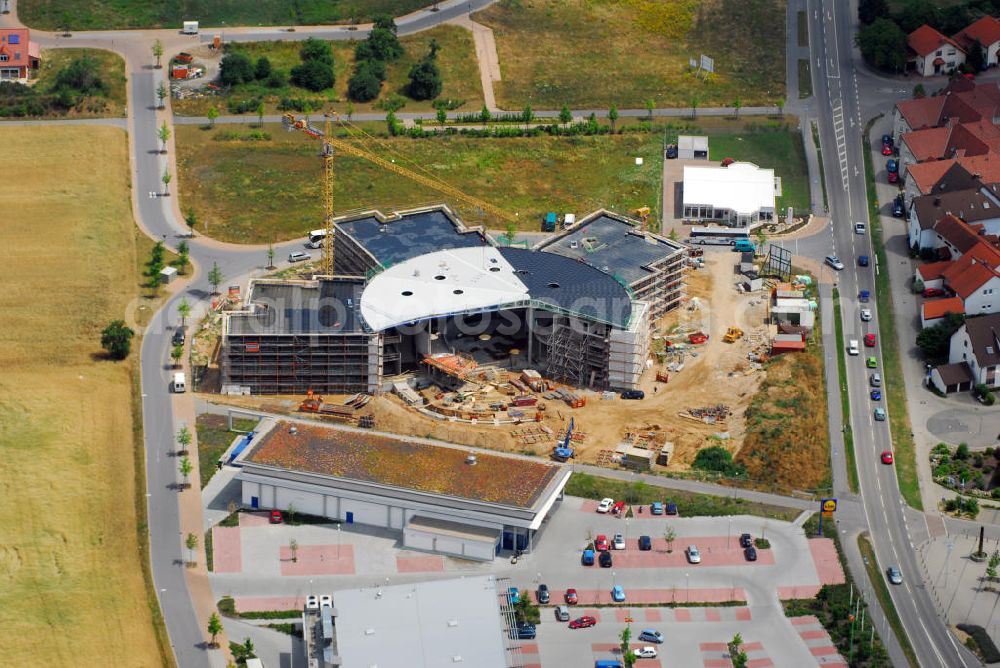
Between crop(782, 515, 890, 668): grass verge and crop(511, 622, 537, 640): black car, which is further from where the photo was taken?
crop(511, 622, 537, 640): black car

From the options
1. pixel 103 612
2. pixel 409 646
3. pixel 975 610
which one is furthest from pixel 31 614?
pixel 975 610

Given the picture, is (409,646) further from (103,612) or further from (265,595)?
(103,612)

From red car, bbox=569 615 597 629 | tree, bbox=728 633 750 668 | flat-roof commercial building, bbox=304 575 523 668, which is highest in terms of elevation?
flat-roof commercial building, bbox=304 575 523 668

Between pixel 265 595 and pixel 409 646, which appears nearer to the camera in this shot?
pixel 409 646

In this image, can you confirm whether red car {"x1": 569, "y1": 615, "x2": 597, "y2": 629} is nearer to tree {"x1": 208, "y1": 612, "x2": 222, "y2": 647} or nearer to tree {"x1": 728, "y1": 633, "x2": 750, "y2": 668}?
tree {"x1": 728, "y1": 633, "x2": 750, "y2": 668}

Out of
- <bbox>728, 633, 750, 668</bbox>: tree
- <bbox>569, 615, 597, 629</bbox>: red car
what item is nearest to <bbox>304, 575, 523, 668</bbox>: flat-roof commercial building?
<bbox>569, 615, 597, 629</bbox>: red car

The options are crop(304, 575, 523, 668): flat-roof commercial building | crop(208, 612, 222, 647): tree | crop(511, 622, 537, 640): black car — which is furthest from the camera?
crop(511, 622, 537, 640): black car

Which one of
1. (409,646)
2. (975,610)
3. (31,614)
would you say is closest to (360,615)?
(409,646)
